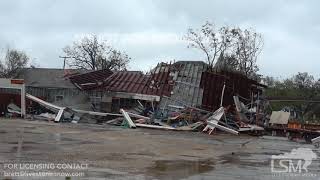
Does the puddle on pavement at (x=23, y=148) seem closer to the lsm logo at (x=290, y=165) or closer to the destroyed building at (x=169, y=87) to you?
the lsm logo at (x=290, y=165)

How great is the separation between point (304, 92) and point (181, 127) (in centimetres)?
5492

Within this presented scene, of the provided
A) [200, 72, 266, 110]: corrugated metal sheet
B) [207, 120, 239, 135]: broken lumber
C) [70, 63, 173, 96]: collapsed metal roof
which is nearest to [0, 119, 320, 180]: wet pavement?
[207, 120, 239, 135]: broken lumber

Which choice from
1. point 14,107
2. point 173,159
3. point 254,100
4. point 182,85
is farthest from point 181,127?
point 173,159

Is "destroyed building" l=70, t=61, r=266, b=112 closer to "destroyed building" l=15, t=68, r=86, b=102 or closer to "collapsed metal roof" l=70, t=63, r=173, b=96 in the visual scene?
"collapsed metal roof" l=70, t=63, r=173, b=96

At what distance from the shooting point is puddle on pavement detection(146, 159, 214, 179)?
12242 millimetres

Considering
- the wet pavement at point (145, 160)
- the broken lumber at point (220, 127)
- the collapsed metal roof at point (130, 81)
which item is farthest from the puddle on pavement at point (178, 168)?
the collapsed metal roof at point (130, 81)

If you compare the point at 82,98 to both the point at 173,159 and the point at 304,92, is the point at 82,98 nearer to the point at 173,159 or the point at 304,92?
the point at 173,159

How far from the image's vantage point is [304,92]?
276 ft

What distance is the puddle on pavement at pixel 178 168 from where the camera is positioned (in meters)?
12.2

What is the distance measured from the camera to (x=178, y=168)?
44.7ft

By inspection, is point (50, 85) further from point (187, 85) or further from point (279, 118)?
point (279, 118)

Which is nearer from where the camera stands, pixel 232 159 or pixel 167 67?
pixel 232 159

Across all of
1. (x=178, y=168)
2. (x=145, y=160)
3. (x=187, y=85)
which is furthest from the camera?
(x=187, y=85)

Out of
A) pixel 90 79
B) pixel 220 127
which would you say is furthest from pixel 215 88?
pixel 90 79
